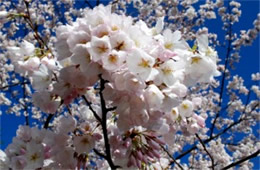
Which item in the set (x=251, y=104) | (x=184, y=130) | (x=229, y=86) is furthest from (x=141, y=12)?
(x=184, y=130)

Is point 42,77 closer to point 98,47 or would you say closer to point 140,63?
point 98,47

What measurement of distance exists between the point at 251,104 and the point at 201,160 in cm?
168

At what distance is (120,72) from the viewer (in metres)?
1.28

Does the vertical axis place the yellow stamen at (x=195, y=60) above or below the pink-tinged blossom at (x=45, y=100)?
below

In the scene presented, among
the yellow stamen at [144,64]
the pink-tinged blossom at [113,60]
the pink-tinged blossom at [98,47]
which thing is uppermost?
the pink-tinged blossom at [98,47]

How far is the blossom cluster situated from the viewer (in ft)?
4.12

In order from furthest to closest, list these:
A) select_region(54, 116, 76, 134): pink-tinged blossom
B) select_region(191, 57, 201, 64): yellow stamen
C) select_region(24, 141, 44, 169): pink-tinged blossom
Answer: select_region(54, 116, 76, 134): pink-tinged blossom, select_region(24, 141, 44, 169): pink-tinged blossom, select_region(191, 57, 201, 64): yellow stamen

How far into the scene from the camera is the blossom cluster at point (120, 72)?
1257mm

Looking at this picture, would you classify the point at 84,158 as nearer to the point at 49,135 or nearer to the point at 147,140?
the point at 49,135

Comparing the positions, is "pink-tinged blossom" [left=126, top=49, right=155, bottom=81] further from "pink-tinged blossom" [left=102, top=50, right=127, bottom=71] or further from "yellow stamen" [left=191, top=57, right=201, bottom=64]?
"yellow stamen" [left=191, top=57, right=201, bottom=64]

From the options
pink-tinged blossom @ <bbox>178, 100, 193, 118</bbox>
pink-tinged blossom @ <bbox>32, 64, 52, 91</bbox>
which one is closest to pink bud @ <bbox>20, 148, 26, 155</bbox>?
pink-tinged blossom @ <bbox>32, 64, 52, 91</bbox>

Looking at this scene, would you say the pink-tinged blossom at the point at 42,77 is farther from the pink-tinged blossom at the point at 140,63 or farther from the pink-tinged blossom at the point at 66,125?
the pink-tinged blossom at the point at 140,63

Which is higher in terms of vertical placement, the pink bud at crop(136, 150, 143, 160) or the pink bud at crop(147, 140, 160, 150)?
the pink bud at crop(147, 140, 160, 150)

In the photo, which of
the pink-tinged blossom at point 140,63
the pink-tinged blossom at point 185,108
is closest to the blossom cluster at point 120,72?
the pink-tinged blossom at point 140,63
